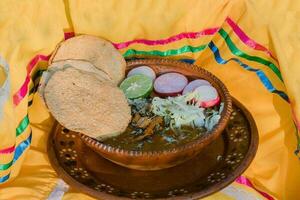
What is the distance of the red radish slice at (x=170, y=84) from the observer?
91 centimetres

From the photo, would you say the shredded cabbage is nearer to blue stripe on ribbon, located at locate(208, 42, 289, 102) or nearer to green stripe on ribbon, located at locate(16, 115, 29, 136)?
blue stripe on ribbon, located at locate(208, 42, 289, 102)

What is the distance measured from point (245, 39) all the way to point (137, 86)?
0.25 meters

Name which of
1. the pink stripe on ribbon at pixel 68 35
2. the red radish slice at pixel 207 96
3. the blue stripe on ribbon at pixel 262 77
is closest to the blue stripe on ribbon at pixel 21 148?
the pink stripe on ribbon at pixel 68 35

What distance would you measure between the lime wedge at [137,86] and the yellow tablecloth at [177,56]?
97 millimetres

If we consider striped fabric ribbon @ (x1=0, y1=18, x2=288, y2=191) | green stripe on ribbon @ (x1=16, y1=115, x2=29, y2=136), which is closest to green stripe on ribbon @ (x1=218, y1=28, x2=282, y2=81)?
striped fabric ribbon @ (x1=0, y1=18, x2=288, y2=191)

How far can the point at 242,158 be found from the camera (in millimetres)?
818

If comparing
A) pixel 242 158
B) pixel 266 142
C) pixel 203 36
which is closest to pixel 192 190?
pixel 242 158

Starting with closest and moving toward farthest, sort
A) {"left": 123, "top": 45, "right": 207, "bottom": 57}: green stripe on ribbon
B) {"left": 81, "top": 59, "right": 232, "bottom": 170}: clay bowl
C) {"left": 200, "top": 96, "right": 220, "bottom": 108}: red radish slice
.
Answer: {"left": 81, "top": 59, "right": 232, "bottom": 170}: clay bowl, {"left": 200, "top": 96, "right": 220, "bottom": 108}: red radish slice, {"left": 123, "top": 45, "right": 207, "bottom": 57}: green stripe on ribbon

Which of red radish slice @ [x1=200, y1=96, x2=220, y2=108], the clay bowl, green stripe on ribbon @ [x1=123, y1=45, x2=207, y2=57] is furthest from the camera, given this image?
green stripe on ribbon @ [x1=123, y1=45, x2=207, y2=57]

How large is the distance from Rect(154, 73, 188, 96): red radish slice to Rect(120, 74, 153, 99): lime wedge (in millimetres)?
19

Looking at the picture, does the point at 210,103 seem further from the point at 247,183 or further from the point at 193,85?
the point at 247,183

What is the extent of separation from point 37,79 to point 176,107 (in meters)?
0.30

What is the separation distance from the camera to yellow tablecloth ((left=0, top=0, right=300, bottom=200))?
0.81 metres

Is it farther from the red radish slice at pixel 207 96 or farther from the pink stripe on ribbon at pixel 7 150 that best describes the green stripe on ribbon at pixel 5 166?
the red radish slice at pixel 207 96
